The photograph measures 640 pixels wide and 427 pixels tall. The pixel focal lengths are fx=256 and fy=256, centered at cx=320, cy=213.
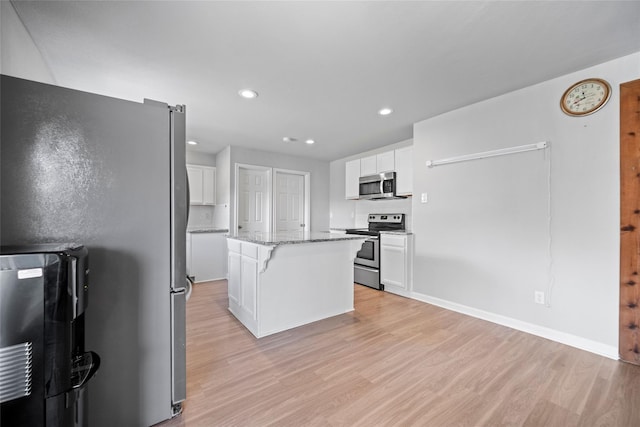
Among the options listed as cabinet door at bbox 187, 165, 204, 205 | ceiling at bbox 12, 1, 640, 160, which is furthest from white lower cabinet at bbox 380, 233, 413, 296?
cabinet door at bbox 187, 165, 204, 205

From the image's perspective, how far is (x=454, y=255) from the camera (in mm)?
2990

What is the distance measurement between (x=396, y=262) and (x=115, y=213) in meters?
3.17

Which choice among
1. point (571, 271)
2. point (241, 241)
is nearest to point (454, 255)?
point (571, 271)

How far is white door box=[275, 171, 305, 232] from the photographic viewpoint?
5.21 meters

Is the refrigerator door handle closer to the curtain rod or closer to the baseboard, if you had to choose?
the baseboard

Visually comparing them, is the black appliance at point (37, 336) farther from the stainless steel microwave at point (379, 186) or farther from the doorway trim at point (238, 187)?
the stainless steel microwave at point (379, 186)

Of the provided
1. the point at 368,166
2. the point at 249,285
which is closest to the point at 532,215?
the point at 368,166

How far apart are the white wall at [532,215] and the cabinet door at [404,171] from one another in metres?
0.48

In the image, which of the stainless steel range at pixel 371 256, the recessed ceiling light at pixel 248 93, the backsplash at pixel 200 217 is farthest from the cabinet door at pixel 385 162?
the backsplash at pixel 200 217

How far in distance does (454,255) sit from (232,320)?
2.59 meters

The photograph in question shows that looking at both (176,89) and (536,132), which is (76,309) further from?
(536,132)

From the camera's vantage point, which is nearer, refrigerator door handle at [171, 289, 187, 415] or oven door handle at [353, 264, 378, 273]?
refrigerator door handle at [171, 289, 187, 415]

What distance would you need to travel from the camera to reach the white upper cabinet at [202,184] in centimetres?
471

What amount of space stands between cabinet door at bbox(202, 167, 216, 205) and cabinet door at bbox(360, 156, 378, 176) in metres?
2.87
